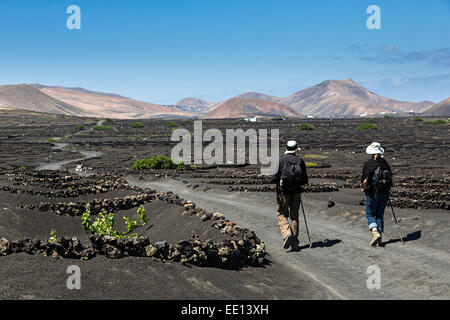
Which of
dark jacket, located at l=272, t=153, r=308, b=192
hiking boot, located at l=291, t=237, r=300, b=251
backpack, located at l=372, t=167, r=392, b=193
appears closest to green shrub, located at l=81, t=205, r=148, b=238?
hiking boot, located at l=291, t=237, r=300, b=251

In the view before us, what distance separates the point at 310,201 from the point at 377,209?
7.81 meters

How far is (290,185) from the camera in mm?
10078

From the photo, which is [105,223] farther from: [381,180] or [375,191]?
[381,180]

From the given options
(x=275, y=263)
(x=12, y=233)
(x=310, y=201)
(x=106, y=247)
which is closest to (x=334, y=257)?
(x=275, y=263)

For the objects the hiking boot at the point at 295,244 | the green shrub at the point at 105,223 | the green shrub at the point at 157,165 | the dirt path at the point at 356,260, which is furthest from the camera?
the green shrub at the point at 157,165

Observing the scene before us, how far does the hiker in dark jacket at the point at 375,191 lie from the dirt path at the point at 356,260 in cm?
59

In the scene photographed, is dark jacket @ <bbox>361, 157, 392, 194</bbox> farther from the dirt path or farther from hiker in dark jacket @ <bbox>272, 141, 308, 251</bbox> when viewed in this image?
the dirt path

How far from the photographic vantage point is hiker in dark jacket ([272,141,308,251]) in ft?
33.1

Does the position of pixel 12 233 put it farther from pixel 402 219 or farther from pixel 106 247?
pixel 402 219

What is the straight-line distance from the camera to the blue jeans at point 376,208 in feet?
34.2

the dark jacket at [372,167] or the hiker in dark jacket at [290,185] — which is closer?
the hiker in dark jacket at [290,185]

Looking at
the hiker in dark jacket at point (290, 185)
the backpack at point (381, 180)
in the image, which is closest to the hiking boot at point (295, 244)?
the hiker in dark jacket at point (290, 185)

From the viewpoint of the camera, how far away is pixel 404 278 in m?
8.41

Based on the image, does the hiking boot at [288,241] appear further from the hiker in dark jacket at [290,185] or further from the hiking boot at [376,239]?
the hiking boot at [376,239]
